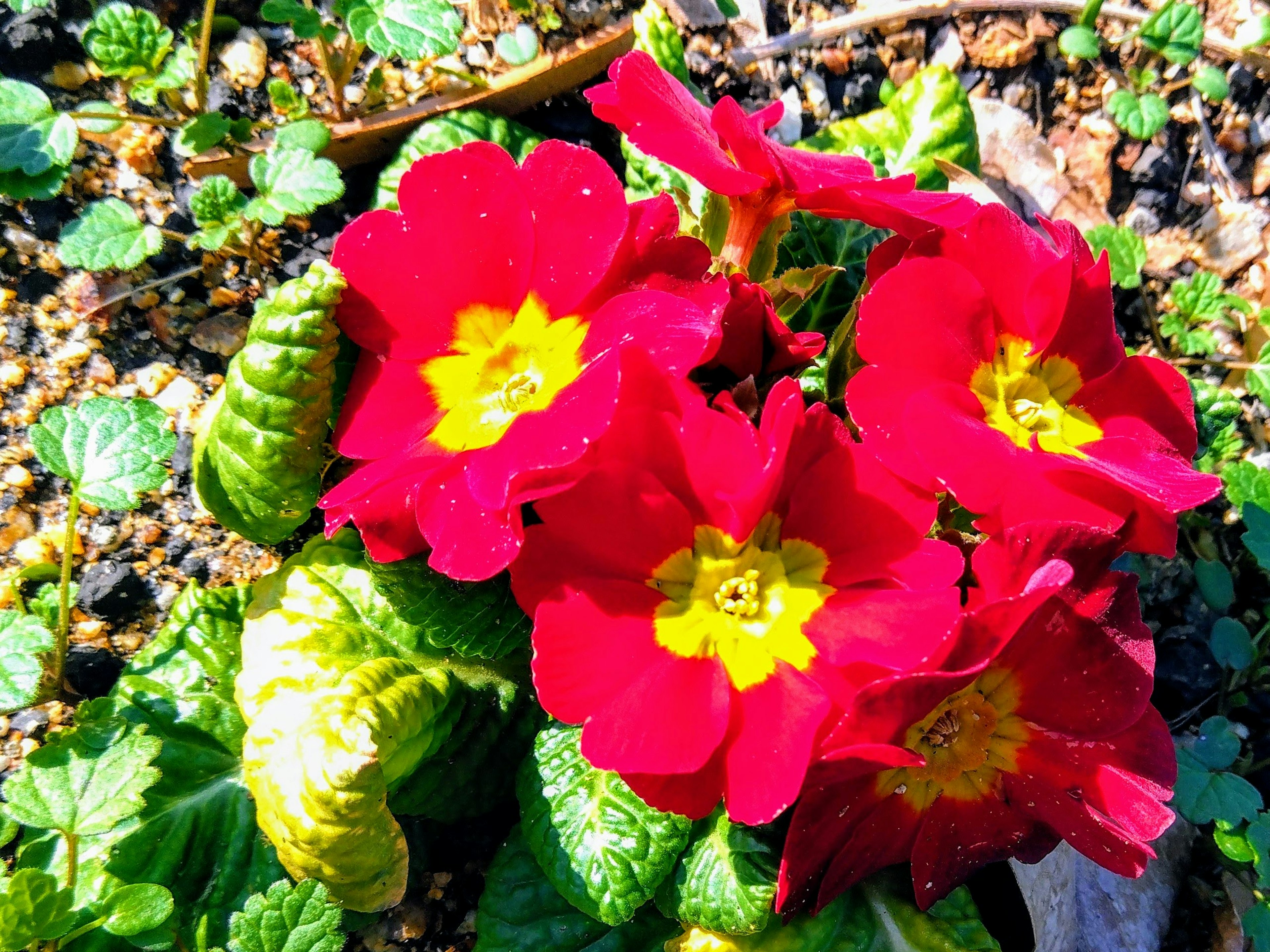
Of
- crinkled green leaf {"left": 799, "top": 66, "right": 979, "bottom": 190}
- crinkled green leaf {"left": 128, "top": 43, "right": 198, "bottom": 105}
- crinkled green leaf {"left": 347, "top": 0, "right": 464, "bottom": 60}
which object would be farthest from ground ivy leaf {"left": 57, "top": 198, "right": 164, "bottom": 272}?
crinkled green leaf {"left": 799, "top": 66, "right": 979, "bottom": 190}

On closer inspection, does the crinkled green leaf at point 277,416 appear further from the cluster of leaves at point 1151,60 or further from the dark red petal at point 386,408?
the cluster of leaves at point 1151,60

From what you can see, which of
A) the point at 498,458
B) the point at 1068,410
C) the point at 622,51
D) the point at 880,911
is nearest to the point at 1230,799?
the point at 880,911

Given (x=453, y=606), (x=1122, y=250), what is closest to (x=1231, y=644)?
(x=1122, y=250)

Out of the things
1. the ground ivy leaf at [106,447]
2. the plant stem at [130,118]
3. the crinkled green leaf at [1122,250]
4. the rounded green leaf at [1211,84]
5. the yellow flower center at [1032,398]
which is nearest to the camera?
the yellow flower center at [1032,398]

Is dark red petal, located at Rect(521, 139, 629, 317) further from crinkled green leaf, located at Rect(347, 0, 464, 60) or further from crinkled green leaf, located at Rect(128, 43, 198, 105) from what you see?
crinkled green leaf, located at Rect(128, 43, 198, 105)

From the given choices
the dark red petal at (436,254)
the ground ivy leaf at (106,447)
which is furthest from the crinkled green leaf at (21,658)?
the dark red petal at (436,254)

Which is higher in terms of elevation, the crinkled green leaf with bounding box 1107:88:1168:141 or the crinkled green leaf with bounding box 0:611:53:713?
the crinkled green leaf with bounding box 1107:88:1168:141

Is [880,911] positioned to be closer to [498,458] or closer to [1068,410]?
[1068,410]
